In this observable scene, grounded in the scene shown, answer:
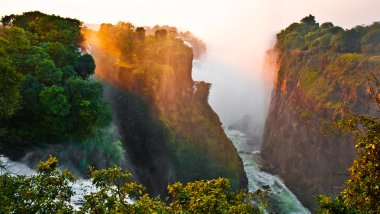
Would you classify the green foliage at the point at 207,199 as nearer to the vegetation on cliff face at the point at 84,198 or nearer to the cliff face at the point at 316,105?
the vegetation on cliff face at the point at 84,198

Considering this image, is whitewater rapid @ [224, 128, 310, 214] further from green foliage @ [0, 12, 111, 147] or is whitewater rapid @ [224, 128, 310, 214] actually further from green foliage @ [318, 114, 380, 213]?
green foliage @ [318, 114, 380, 213]

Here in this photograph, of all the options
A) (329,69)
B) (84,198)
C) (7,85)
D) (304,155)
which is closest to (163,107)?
(304,155)

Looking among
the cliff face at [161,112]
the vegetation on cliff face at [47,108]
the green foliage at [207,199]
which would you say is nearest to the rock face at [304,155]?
the cliff face at [161,112]

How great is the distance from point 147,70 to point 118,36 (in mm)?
14025

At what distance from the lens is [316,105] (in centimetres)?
7681

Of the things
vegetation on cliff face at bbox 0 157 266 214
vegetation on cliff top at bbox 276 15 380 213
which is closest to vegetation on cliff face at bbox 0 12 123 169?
vegetation on cliff face at bbox 0 157 266 214

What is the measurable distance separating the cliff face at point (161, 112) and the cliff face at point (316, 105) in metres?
17.2

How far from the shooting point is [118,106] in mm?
61719

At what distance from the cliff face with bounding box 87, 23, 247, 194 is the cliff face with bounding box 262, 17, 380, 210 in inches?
679

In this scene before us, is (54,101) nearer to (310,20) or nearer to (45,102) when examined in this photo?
(45,102)

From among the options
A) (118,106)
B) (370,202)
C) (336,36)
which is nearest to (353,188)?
(370,202)

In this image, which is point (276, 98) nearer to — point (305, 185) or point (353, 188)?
point (305, 185)

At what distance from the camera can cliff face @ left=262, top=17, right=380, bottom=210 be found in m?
69.2

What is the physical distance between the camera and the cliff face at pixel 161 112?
58.2 m
